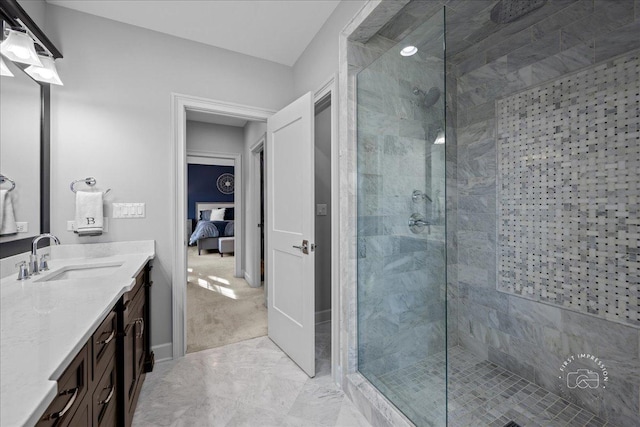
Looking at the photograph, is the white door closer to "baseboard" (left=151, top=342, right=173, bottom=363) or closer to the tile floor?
the tile floor

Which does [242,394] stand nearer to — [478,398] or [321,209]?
[478,398]

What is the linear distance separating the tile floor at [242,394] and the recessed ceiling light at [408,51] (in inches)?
78.9

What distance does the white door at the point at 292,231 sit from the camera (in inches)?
80.6

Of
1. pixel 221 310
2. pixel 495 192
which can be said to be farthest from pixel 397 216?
pixel 221 310

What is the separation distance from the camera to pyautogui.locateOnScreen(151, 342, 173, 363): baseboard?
2244 mm

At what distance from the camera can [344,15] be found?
1939 mm

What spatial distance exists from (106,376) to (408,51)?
6.48 ft

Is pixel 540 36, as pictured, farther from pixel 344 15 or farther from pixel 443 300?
Result: pixel 443 300

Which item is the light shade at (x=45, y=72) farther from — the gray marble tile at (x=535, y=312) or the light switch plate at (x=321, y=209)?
the gray marble tile at (x=535, y=312)

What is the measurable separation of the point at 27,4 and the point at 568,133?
3344 millimetres

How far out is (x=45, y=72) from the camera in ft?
5.93

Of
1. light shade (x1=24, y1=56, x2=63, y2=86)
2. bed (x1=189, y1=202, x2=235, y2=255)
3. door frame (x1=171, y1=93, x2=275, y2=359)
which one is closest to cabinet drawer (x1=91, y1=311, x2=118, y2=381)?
door frame (x1=171, y1=93, x2=275, y2=359)

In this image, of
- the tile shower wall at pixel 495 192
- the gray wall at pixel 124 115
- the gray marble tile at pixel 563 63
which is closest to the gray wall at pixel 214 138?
the gray wall at pixel 124 115

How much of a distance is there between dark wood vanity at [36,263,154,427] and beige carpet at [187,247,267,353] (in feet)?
2.67
